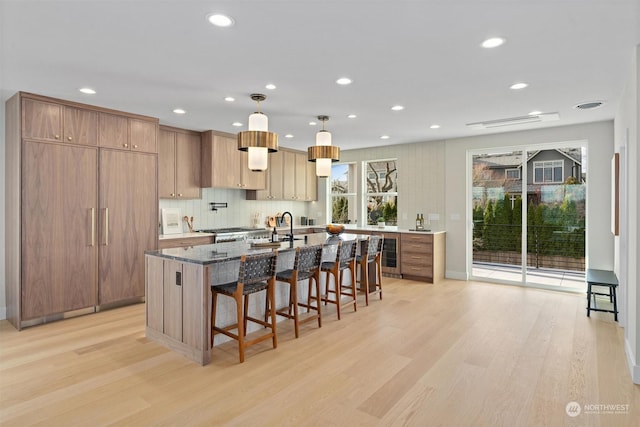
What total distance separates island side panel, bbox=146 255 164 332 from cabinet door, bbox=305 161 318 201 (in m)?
4.81

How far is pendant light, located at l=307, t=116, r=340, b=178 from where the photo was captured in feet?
15.3

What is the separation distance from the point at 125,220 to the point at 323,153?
2647 mm

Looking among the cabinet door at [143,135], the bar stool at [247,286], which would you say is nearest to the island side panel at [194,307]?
the bar stool at [247,286]

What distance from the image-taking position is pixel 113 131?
4520 millimetres

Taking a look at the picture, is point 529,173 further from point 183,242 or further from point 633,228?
point 183,242

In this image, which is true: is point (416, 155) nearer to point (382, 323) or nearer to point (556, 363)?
point (382, 323)

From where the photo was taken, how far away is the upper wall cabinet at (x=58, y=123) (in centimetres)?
385

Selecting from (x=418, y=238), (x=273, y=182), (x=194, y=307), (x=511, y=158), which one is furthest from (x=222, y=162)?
(x=511, y=158)

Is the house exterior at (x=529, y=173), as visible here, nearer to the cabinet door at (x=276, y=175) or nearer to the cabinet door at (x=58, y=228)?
the cabinet door at (x=276, y=175)

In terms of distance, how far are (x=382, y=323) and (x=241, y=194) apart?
3947 millimetres

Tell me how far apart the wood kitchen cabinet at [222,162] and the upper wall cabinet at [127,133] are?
3.47ft

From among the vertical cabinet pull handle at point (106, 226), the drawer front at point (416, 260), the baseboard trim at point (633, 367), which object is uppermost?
the vertical cabinet pull handle at point (106, 226)

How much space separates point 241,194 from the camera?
6949 mm

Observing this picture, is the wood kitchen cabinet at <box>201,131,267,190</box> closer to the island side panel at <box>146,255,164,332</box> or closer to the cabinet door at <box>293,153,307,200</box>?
the cabinet door at <box>293,153,307,200</box>
